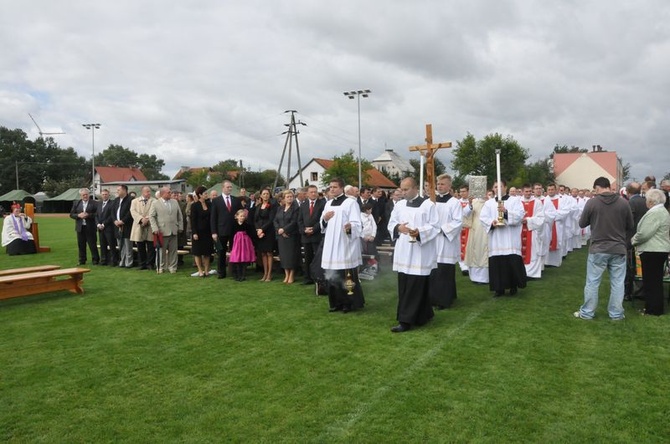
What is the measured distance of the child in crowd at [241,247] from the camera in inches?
398

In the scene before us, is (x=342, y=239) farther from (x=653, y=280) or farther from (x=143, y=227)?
(x=143, y=227)

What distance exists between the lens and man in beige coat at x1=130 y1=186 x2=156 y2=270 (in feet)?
38.1

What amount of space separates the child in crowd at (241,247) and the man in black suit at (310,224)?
127 centimetres

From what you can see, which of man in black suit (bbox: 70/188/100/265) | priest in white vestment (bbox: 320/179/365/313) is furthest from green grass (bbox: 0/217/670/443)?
man in black suit (bbox: 70/188/100/265)

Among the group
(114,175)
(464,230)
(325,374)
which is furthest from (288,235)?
(114,175)

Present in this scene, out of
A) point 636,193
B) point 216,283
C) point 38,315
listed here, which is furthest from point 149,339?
point 636,193

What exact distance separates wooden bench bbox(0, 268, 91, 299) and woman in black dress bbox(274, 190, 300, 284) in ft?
11.9

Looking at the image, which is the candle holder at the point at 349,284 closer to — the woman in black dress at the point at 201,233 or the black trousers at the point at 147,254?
the woman in black dress at the point at 201,233

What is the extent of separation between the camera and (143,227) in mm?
11664

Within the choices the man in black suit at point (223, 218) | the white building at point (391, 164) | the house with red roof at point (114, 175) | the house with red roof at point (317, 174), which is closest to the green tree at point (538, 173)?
the house with red roof at point (317, 174)

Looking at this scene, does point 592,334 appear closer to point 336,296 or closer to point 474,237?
point 336,296

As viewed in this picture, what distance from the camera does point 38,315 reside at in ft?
Answer: 24.0

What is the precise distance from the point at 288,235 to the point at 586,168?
66503 mm

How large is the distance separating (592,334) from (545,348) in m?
0.91
